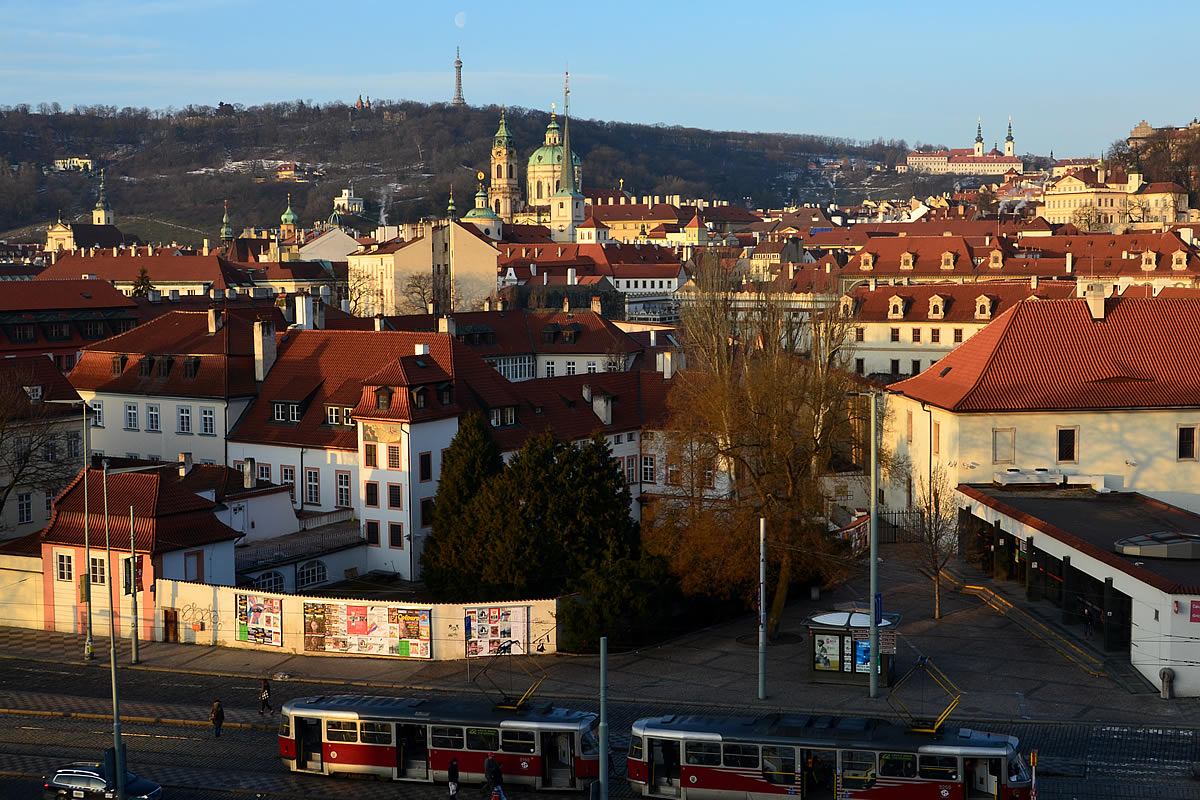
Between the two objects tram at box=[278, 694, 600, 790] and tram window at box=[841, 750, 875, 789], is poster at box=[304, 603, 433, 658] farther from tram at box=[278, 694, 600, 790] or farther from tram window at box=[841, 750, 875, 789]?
tram window at box=[841, 750, 875, 789]

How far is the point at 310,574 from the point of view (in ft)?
159

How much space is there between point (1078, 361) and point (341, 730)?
33.3 m

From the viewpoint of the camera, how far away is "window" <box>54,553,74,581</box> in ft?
143

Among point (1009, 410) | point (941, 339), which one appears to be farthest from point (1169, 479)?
point (941, 339)

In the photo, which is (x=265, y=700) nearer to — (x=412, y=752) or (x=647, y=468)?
(x=412, y=752)

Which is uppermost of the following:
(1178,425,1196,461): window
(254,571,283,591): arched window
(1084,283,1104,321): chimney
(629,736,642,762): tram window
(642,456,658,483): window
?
(1084,283,1104,321): chimney

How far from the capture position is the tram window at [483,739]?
2870cm

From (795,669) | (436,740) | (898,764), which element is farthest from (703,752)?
(795,669)

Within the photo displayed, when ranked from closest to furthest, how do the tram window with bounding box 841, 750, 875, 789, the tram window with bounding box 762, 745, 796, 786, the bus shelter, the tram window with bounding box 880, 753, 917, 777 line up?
the tram window with bounding box 880, 753, 917, 777 < the tram window with bounding box 841, 750, 875, 789 < the tram window with bounding box 762, 745, 796, 786 < the bus shelter

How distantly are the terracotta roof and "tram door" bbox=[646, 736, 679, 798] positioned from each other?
25593 mm

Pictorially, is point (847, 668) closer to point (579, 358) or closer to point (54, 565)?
point (54, 565)

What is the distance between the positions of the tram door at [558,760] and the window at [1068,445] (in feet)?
91.8

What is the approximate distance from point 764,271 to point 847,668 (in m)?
104

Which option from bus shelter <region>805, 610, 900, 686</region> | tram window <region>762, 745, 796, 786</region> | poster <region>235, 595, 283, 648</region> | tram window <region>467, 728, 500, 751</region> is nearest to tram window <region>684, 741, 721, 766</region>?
tram window <region>762, 745, 796, 786</region>
